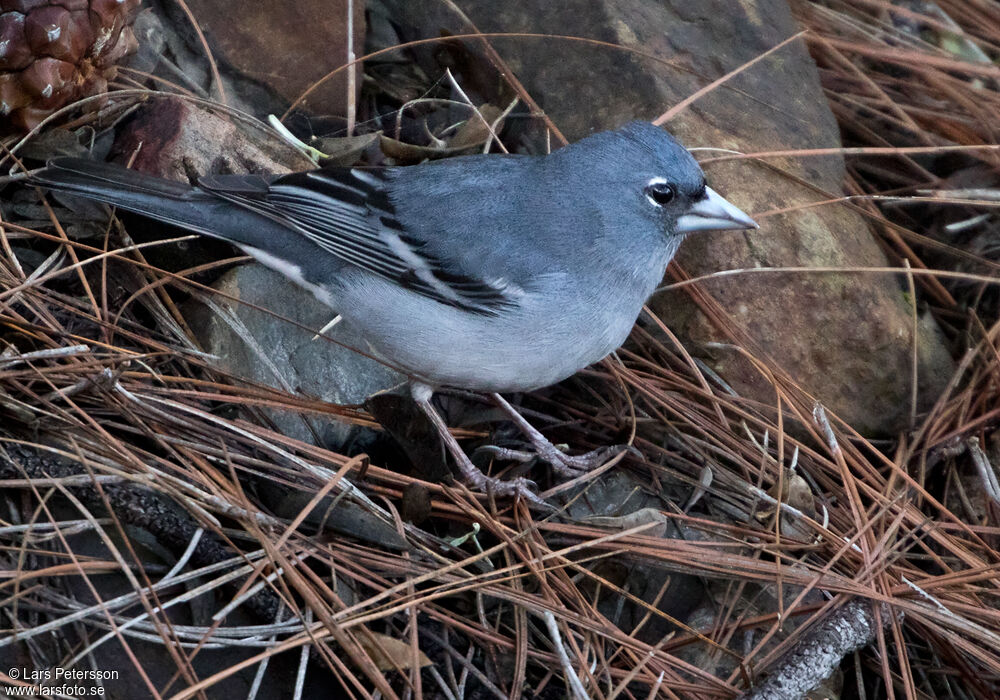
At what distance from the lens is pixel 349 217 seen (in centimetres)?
359

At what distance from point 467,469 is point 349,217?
3.54 feet

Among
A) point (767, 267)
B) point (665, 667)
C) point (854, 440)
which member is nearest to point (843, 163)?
point (767, 267)

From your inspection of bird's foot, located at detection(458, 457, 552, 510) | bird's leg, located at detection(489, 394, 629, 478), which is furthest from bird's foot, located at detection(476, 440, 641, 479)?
bird's foot, located at detection(458, 457, 552, 510)

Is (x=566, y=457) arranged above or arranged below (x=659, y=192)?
below

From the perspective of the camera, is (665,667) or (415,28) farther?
(415,28)

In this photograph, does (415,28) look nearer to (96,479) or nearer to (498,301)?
(498,301)

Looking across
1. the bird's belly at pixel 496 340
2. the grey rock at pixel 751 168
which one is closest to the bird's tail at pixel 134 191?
the bird's belly at pixel 496 340

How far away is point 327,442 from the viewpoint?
3.57 meters

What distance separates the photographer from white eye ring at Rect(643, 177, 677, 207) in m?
3.55

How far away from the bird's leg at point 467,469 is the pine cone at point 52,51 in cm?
174

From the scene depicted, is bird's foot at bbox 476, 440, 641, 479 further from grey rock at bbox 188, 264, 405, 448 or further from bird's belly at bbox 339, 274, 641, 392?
grey rock at bbox 188, 264, 405, 448

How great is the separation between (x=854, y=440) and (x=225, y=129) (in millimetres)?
3004

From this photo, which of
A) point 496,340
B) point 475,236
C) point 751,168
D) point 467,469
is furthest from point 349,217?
point 751,168

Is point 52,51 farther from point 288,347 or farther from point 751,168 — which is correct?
point 751,168
